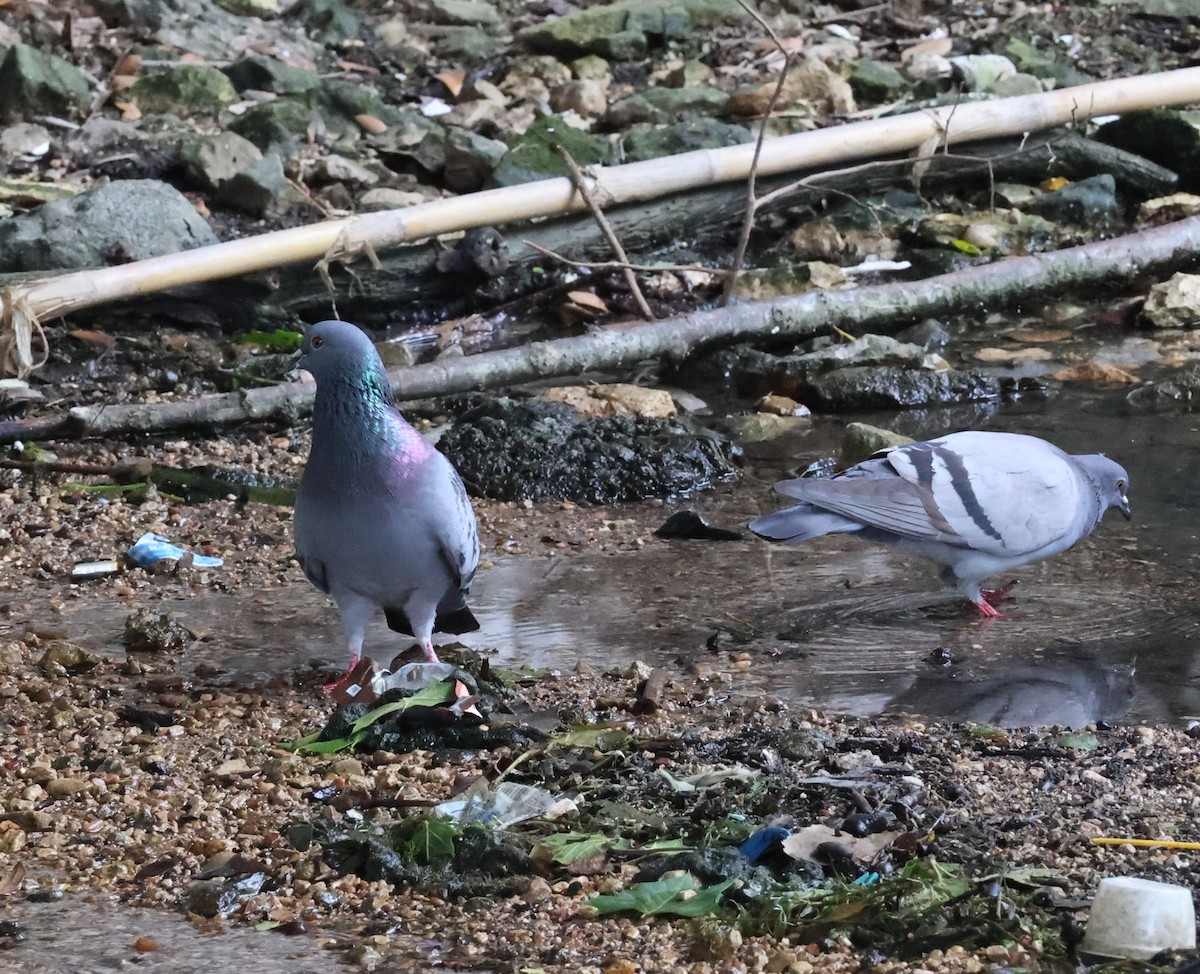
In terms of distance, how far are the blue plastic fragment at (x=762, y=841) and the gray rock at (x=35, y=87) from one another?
9102 millimetres

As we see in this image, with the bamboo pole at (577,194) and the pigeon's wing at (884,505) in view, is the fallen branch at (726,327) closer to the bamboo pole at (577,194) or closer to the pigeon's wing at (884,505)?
the bamboo pole at (577,194)

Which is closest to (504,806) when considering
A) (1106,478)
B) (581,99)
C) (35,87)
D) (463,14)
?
(1106,478)

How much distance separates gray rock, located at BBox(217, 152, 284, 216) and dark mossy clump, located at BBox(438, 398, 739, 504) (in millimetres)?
3413

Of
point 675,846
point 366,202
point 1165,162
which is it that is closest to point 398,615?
point 675,846

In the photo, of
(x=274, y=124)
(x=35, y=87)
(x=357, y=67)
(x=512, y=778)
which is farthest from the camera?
(x=357, y=67)

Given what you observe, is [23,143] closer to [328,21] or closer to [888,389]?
[328,21]

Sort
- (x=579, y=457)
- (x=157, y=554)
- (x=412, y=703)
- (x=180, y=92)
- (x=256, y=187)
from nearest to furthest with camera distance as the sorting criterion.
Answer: (x=412, y=703) → (x=157, y=554) → (x=579, y=457) → (x=256, y=187) → (x=180, y=92)

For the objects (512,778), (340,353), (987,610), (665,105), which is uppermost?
(340,353)

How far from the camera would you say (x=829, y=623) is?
4891mm

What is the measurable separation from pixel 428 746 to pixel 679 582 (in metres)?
1.56

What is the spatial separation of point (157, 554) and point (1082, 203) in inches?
267

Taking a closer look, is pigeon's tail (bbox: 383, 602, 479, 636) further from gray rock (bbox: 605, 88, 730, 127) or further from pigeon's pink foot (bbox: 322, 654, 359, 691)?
gray rock (bbox: 605, 88, 730, 127)

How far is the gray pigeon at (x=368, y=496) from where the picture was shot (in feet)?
13.9

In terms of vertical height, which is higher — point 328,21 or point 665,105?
point 665,105
